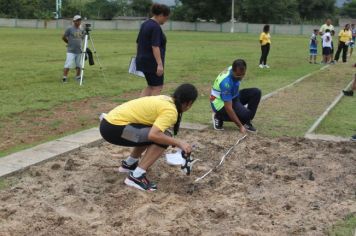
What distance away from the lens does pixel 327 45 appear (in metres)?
20.3

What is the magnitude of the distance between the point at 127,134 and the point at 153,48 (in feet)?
9.22

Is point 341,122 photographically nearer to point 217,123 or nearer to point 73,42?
point 217,123

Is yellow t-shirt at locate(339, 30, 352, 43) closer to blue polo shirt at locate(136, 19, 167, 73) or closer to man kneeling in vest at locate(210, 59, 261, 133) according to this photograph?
man kneeling in vest at locate(210, 59, 261, 133)

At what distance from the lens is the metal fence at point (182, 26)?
71.1 m

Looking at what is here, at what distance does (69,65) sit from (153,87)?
18.7ft

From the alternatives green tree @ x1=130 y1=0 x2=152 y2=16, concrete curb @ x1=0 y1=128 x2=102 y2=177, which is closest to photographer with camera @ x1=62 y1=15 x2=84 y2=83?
concrete curb @ x1=0 y1=128 x2=102 y2=177

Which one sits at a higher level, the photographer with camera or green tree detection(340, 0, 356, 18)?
green tree detection(340, 0, 356, 18)

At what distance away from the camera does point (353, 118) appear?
348 inches

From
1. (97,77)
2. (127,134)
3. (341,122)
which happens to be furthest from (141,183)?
(97,77)

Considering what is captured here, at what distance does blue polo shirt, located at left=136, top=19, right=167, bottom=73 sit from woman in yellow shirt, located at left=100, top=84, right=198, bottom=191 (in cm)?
264

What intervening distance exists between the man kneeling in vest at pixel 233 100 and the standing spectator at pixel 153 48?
88cm

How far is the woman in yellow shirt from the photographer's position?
4.80m

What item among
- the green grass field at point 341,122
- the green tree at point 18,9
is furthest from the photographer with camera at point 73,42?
the green tree at point 18,9

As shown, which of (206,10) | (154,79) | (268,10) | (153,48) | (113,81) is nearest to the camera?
(153,48)
